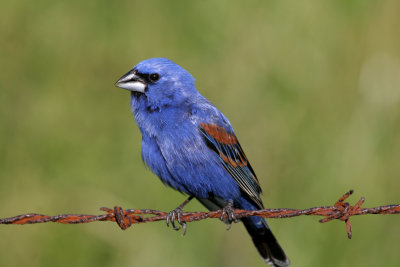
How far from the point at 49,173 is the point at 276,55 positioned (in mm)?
2179

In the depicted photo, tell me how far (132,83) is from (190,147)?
26.5 inches

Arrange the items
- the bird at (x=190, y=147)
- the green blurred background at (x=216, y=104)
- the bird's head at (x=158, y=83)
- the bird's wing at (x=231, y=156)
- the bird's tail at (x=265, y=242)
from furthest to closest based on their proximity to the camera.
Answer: the green blurred background at (x=216, y=104)
the bird's tail at (x=265, y=242)
the bird's head at (x=158, y=83)
the bird's wing at (x=231, y=156)
the bird at (x=190, y=147)

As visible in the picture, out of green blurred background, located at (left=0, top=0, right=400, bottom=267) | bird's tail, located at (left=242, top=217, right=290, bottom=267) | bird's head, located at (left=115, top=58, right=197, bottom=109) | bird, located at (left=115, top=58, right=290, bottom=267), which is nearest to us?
bird, located at (left=115, top=58, right=290, bottom=267)

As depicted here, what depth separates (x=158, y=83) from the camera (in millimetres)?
4492

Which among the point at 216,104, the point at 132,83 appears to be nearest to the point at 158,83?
the point at 132,83

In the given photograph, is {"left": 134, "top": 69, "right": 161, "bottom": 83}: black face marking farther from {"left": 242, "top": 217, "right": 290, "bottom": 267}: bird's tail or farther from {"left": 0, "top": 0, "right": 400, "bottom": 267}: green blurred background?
{"left": 242, "top": 217, "right": 290, "bottom": 267}: bird's tail

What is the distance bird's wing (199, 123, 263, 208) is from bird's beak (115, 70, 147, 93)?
0.54 meters

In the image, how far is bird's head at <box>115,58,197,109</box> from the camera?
174 inches

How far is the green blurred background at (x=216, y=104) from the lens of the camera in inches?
190

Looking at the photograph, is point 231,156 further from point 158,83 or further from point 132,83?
point 132,83

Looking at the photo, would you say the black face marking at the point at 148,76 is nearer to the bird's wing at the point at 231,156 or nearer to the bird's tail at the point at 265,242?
the bird's wing at the point at 231,156

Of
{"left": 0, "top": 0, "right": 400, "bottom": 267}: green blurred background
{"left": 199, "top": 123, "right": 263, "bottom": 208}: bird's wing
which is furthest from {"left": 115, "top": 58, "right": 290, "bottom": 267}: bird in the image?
{"left": 0, "top": 0, "right": 400, "bottom": 267}: green blurred background

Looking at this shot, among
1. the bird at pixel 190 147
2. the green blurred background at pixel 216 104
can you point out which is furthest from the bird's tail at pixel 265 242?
the green blurred background at pixel 216 104

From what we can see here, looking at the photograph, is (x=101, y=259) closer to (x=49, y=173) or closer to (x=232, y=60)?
(x=49, y=173)
